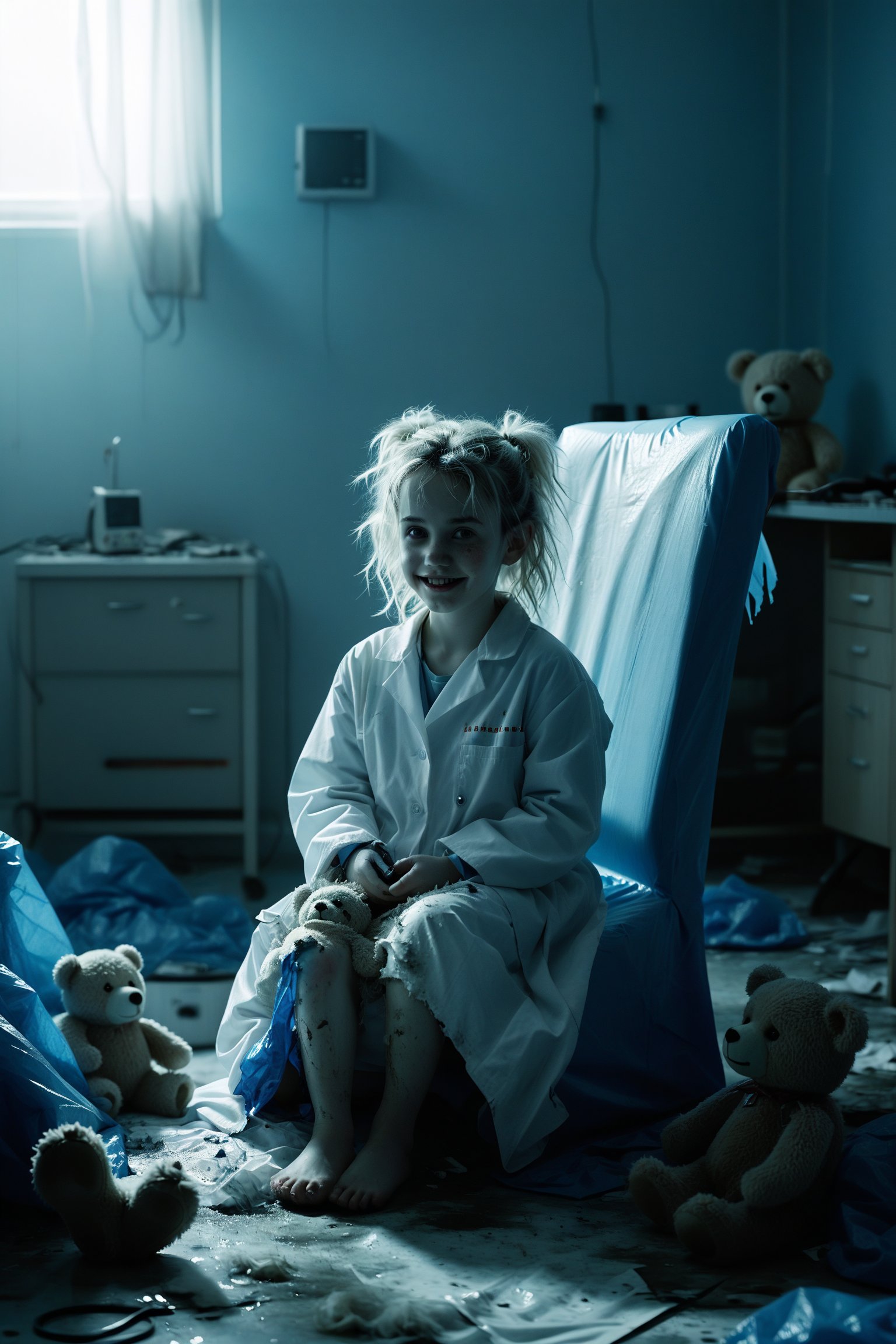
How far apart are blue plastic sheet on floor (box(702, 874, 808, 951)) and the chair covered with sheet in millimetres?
844

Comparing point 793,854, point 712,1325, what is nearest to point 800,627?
point 793,854

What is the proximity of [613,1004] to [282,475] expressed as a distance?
2142 mm

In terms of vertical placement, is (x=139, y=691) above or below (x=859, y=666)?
below

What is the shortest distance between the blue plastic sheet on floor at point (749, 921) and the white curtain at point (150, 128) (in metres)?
2.03

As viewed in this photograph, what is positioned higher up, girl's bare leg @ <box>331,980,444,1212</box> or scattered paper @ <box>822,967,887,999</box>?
girl's bare leg @ <box>331,980,444,1212</box>

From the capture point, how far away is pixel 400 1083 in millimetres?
1595

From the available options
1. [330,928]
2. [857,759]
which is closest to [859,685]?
[857,759]

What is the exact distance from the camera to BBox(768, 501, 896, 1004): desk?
8.76 ft

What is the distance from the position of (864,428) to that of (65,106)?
7.20ft

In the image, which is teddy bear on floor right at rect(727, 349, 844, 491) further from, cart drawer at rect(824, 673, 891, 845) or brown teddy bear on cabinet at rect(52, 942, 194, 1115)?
brown teddy bear on cabinet at rect(52, 942, 194, 1115)

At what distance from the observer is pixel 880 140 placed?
325 cm

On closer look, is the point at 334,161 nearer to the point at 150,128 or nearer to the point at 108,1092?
the point at 150,128

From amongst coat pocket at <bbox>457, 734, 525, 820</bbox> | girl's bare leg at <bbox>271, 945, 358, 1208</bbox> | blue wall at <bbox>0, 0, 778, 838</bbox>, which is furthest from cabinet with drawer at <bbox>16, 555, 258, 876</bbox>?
girl's bare leg at <bbox>271, 945, 358, 1208</bbox>

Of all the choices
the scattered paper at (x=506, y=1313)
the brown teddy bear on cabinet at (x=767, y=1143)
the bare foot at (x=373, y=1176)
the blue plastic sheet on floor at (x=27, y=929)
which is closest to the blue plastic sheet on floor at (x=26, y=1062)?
the blue plastic sheet on floor at (x=27, y=929)
